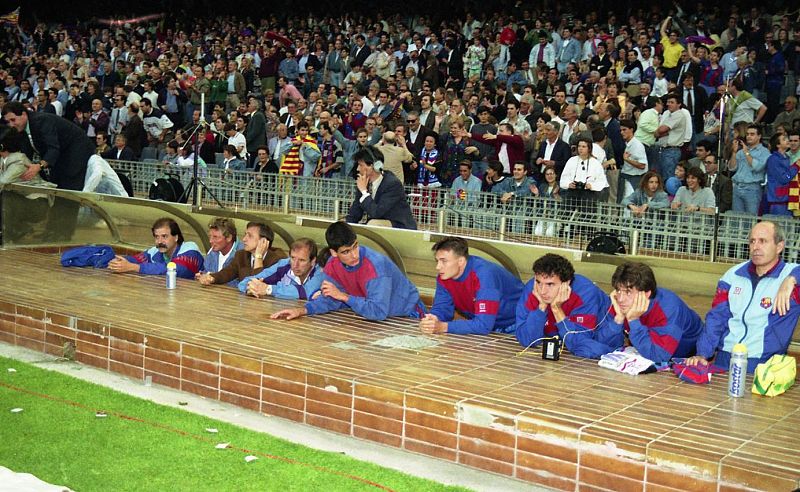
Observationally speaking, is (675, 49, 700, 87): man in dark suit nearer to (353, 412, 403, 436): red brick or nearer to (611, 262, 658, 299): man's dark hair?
(611, 262, 658, 299): man's dark hair

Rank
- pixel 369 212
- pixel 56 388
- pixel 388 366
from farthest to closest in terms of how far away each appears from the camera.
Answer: pixel 369 212, pixel 56 388, pixel 388 366

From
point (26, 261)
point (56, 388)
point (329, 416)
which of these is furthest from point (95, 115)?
point (329, 416)

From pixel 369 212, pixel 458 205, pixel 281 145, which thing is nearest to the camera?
pixel 369 212

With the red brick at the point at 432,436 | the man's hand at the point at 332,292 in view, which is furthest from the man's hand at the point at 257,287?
the red brick at the point at 432,436

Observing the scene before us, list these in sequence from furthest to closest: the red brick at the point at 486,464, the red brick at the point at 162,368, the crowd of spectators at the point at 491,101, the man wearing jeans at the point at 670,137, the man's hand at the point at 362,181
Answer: the man wearing jeans at the point at 670,137 → the crowd of spectators at the point at 491,101 → the man's hand at the point at 362,181 → the red brick at the point at 162,368 → the red brick at the point at 486,464

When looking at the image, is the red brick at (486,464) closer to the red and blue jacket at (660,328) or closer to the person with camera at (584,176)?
the red and blue jacket at (660,328)

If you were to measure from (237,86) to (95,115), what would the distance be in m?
3.16

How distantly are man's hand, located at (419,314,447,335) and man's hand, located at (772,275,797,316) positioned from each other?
94.9 inches

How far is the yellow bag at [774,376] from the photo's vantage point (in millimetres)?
6090

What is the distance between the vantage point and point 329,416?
6219 mm

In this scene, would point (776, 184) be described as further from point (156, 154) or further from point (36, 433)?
point (156, 154)

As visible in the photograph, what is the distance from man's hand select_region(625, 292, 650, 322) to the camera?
6.51 metres

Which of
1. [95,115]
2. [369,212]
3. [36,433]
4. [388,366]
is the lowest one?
[36,433]

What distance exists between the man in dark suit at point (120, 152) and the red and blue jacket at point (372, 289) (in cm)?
1127
